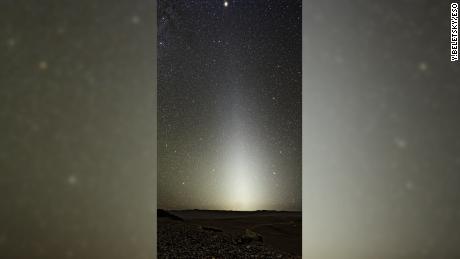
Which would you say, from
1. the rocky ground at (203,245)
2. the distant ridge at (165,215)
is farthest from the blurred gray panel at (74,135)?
the distant ridge at (165,215)

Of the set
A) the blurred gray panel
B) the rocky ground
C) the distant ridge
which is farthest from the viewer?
the distant ridge

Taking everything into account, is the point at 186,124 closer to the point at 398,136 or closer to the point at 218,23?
the point at 218,23

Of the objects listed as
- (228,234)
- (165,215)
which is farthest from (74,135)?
(165,215)

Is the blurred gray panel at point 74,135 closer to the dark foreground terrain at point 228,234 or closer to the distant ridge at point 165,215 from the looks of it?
the dark foreground terrain at point 228,234

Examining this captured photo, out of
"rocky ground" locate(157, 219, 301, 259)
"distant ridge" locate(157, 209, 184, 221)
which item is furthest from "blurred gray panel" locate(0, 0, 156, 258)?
"distant ridge" locate(157, 209, 184, 221)

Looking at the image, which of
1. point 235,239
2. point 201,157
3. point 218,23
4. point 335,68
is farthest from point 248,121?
point 335,68

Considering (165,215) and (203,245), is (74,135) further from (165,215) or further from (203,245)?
(165,215)

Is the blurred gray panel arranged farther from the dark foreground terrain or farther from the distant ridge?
the distant ridge
